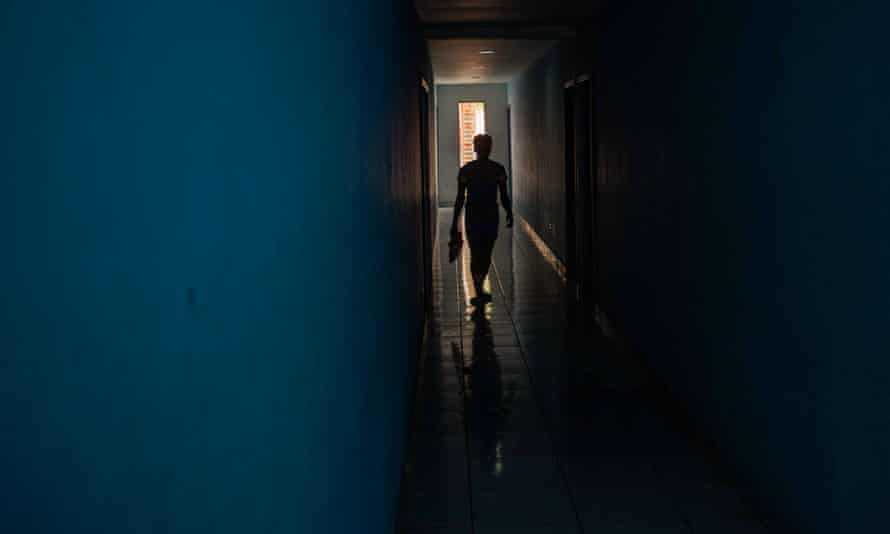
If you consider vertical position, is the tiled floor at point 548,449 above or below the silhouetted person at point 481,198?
below

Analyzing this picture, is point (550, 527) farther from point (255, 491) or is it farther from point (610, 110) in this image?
point (610, 110)

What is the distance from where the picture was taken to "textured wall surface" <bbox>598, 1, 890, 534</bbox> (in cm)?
282

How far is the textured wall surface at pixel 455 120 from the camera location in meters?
20.7

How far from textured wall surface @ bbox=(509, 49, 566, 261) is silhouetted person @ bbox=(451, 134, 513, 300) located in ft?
6.60

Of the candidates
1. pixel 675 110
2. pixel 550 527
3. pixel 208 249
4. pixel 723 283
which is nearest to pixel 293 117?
pixel 208 249

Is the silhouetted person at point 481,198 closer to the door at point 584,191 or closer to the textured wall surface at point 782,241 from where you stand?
the door at point 584,191

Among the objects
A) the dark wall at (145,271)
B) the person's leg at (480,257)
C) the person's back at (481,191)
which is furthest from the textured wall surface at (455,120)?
the dark wall at (145,271)

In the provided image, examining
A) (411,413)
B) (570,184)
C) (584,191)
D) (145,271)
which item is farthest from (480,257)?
(145,271)

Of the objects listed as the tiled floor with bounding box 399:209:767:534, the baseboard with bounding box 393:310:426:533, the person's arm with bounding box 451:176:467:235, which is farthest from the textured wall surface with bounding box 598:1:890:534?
the person's arm with bounding box 451:176:467:235

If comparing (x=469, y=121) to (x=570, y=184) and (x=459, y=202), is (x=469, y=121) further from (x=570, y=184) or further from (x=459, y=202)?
(x=459, y=202)

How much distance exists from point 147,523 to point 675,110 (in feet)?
14.7

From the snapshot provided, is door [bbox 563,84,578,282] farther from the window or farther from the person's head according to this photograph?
the window

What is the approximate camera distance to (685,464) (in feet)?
14.3

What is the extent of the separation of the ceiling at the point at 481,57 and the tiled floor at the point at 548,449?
5.00 meters
